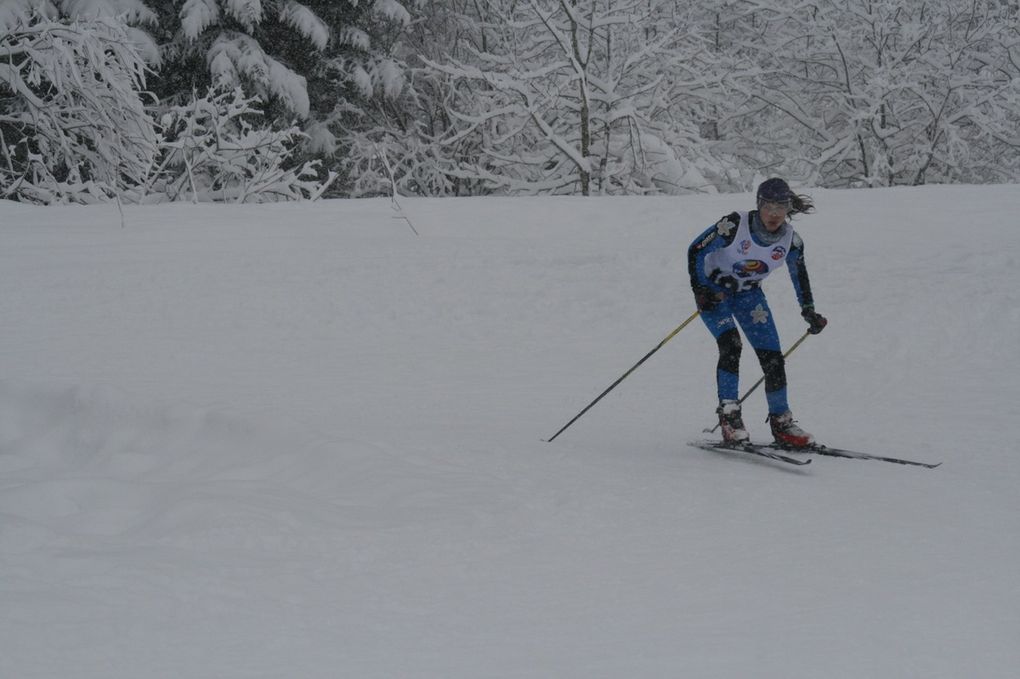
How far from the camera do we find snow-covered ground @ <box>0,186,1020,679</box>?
3.52 meters

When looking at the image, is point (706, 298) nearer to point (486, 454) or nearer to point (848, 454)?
point (848, 454)

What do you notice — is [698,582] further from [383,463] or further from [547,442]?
[547,442]

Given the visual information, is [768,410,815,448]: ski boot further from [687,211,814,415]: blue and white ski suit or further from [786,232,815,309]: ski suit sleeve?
[786,232,815,309]: ski suit sleeve

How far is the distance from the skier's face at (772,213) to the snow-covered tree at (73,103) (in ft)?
28.7

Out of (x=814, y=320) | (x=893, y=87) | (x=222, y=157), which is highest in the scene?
(x=814, y=320)

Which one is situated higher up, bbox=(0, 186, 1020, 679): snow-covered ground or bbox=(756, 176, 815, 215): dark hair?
bbox=(756, 176, 815, 215): dark hair

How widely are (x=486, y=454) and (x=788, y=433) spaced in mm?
1777

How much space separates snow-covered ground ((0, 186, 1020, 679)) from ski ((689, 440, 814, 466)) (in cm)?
8

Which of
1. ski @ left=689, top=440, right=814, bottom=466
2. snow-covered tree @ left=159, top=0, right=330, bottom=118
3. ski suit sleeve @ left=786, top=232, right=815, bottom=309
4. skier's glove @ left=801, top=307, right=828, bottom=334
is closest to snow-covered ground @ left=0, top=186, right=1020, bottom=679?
ski @ left=689, top=440, right=814, bottom=466

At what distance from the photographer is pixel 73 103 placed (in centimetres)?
1312

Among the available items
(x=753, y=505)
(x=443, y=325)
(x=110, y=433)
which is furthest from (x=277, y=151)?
(x=753, y=505)

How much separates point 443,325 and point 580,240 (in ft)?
9.41

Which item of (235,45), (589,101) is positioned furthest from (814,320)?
(235,45)

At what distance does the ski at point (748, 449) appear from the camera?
583 cm
